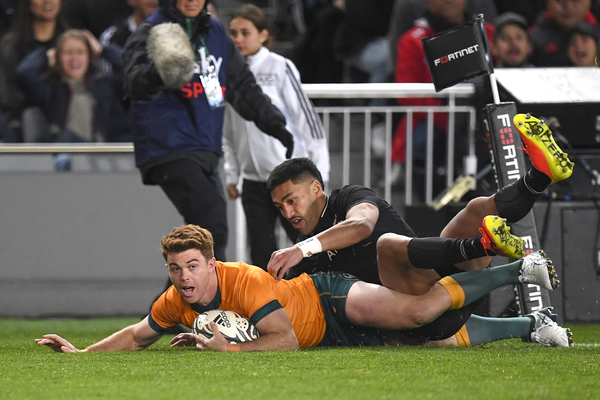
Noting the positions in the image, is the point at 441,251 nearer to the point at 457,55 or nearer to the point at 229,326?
the point at 229,326

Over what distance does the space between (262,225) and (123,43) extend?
3.13m

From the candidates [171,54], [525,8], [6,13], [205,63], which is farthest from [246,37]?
[525,8]

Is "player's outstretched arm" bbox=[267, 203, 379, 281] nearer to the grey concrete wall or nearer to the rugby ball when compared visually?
the rugby ball

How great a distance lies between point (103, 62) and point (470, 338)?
14.9ft

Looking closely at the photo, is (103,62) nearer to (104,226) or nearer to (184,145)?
(104,226)

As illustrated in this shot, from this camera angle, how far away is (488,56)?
5.35 metres

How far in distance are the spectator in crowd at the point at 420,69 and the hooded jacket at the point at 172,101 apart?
7.41ft

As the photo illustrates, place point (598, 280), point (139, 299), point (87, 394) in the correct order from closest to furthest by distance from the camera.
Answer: point (87, 394) < point (598, 280) < point (139, 299)

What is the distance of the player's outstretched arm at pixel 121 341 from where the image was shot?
4.62 meters

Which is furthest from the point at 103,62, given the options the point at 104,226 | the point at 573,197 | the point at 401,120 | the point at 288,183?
the point at 573,197

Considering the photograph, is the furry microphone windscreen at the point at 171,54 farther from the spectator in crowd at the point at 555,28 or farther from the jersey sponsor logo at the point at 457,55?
the spectator in crowd at the point at 555,28

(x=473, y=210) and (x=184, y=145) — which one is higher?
(x=184, y=145)

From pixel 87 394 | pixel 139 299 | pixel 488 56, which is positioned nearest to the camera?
pixel 87 394

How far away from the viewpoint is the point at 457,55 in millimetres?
5367
